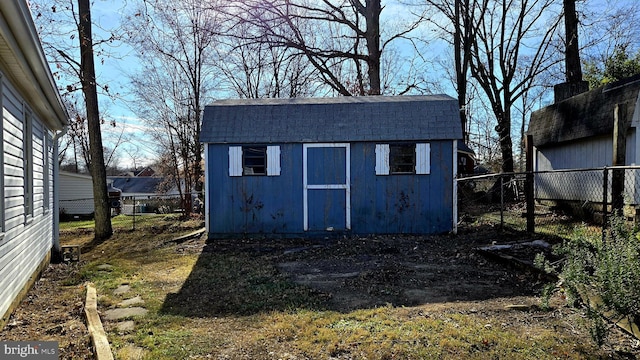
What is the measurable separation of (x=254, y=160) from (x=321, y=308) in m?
5.73

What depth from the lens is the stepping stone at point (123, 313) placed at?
427 cm

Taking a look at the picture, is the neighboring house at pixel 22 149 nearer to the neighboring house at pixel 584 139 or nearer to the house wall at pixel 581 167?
the neighboring house at pixel 584 139

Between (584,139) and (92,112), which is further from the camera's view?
(92,112)

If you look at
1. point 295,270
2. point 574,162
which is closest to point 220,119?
point 295,270

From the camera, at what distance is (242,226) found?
9.55m

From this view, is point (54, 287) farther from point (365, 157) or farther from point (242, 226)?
point (365, 157)

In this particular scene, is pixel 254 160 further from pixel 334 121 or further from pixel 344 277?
pixel 344 277

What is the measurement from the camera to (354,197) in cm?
943

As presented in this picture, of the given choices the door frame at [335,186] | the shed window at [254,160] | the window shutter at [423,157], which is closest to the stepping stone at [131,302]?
the shed window at [254,160]

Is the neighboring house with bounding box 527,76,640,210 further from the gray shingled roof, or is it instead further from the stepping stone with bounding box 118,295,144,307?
the stepping stone with bounding box 118,295,144,307

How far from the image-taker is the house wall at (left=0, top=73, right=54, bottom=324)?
13.2 ft

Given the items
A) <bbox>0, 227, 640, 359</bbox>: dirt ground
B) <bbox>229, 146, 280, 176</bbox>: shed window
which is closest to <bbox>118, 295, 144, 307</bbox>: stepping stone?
<bbox>0, 227, 640, 359</bbox>: dirt ground

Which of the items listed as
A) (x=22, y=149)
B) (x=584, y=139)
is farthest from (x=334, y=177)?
(x=584, y=139)

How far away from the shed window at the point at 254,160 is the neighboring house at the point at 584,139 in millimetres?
7170
